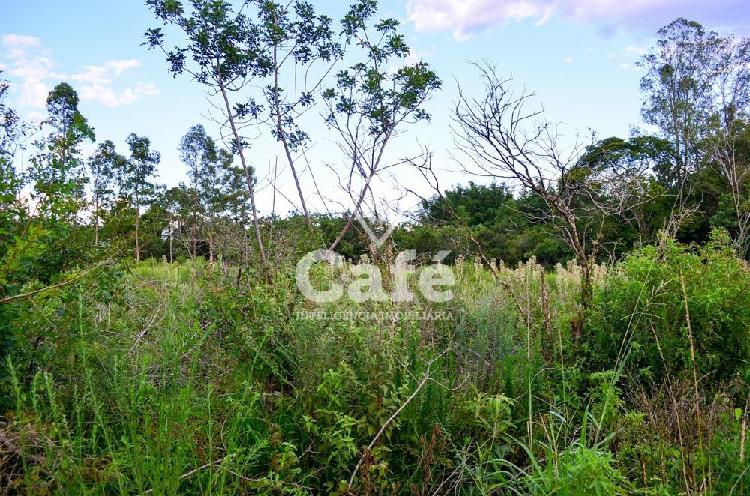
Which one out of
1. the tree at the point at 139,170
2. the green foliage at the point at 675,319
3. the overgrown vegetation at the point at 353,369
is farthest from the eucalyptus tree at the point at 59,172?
the tree at the point at 139,170

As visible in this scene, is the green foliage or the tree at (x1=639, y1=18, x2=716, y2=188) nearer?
the green foliage

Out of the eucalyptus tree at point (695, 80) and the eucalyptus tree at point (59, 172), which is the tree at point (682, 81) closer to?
the eucalyptus tree at point (695, 80)

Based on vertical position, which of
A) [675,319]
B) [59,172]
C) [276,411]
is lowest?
[276,411]

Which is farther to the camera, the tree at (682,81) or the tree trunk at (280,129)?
the tree at (682,81)

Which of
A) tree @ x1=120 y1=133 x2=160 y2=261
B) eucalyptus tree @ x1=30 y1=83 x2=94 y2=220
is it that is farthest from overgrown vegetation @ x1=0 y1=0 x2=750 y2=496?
tree @ x1=120 y1=133 x2=160 y2=261

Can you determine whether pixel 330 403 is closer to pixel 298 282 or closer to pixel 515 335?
pixel 298 282

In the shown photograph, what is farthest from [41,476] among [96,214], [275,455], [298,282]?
[96,214]

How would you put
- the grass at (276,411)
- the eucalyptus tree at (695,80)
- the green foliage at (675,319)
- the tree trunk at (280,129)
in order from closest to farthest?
the grass at (276,411) → the green foliage at (675,319) → the tree trunk at (280,129) → the eucalyptus tree at (695,80)

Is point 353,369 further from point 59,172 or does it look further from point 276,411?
point 59,172

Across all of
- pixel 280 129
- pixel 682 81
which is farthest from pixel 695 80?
pixel 280 129

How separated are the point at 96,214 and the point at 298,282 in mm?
1605

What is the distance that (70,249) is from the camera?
3.13 metres

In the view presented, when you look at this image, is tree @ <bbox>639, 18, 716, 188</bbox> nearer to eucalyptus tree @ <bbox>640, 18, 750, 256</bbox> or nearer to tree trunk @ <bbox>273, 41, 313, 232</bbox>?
eucalyptus tree @ <bbox>640, 18, 750, 256</bbox>

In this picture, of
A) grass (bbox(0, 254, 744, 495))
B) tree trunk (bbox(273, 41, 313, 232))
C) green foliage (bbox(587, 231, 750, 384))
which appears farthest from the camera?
tree trunk (bbox(273, 41, 313, 232))
